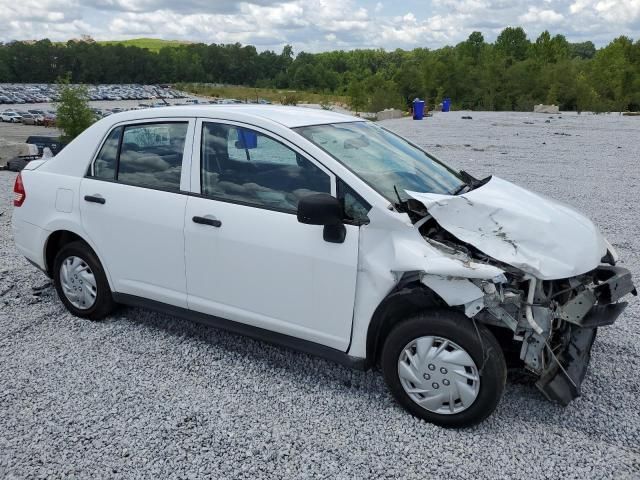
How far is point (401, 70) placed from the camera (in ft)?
290

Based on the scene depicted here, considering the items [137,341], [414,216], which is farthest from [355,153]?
[137,341]

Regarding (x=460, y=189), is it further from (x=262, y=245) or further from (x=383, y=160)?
(x=262, y=245)

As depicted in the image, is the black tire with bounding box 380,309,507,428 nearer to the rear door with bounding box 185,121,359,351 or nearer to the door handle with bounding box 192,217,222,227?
the rear door with bounding box 185,121,359,351

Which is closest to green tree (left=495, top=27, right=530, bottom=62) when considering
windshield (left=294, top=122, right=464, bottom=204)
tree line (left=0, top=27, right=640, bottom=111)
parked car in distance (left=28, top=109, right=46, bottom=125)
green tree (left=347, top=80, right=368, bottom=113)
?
tree line (left=0, top=27, right=640, bottom=111)

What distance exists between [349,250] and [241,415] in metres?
1.19

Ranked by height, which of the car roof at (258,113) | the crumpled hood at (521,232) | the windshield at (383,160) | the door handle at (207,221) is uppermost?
the car roof at (258,113)

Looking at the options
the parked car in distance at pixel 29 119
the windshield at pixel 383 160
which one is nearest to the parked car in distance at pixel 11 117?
the parked car in distance at pixel 29 119

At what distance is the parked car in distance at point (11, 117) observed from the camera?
197ft

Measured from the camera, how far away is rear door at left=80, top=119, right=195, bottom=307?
386 cm

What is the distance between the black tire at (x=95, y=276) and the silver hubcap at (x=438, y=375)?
2.54 m

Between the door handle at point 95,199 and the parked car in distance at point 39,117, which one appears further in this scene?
the parked car in distance at point 39,117

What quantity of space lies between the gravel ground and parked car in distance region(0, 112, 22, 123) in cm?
6443

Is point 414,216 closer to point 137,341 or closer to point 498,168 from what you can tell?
point 137,341

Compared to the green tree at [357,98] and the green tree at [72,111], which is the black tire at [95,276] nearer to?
the green tree at [72,111]
